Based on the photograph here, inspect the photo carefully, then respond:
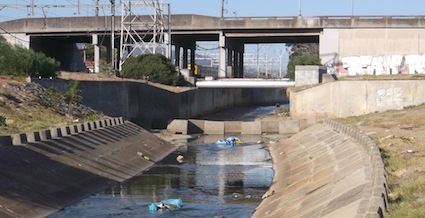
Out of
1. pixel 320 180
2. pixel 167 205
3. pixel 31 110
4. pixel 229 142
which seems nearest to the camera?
pixel 320 180

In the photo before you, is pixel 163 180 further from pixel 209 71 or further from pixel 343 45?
pixel 209 71

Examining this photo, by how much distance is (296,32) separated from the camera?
4161 inches

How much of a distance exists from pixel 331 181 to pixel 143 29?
3223 inches

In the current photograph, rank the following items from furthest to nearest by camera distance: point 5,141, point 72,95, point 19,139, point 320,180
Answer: point 72,95 → point 19,139 → point 5,141 → point 320,180

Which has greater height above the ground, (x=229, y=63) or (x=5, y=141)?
(x=229, y=63)

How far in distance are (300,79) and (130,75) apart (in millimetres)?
21493

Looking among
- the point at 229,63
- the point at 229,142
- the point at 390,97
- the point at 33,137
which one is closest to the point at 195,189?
the point at 33,137

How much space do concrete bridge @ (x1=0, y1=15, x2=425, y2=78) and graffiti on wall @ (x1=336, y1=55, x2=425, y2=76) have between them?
123 millimetres

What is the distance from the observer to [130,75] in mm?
96625

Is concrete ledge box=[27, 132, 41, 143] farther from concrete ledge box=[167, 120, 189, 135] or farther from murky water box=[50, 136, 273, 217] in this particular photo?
concrete ledge box=[167, 120, 189, 135]

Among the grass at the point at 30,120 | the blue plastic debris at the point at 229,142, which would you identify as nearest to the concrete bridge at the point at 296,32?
the blue plastic debris at the point at 229,142

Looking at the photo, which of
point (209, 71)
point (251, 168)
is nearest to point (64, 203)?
point (251, 168)

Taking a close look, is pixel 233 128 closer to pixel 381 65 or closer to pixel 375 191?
pixel 381 65

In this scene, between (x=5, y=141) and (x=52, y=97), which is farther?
(x=52, y=97)
